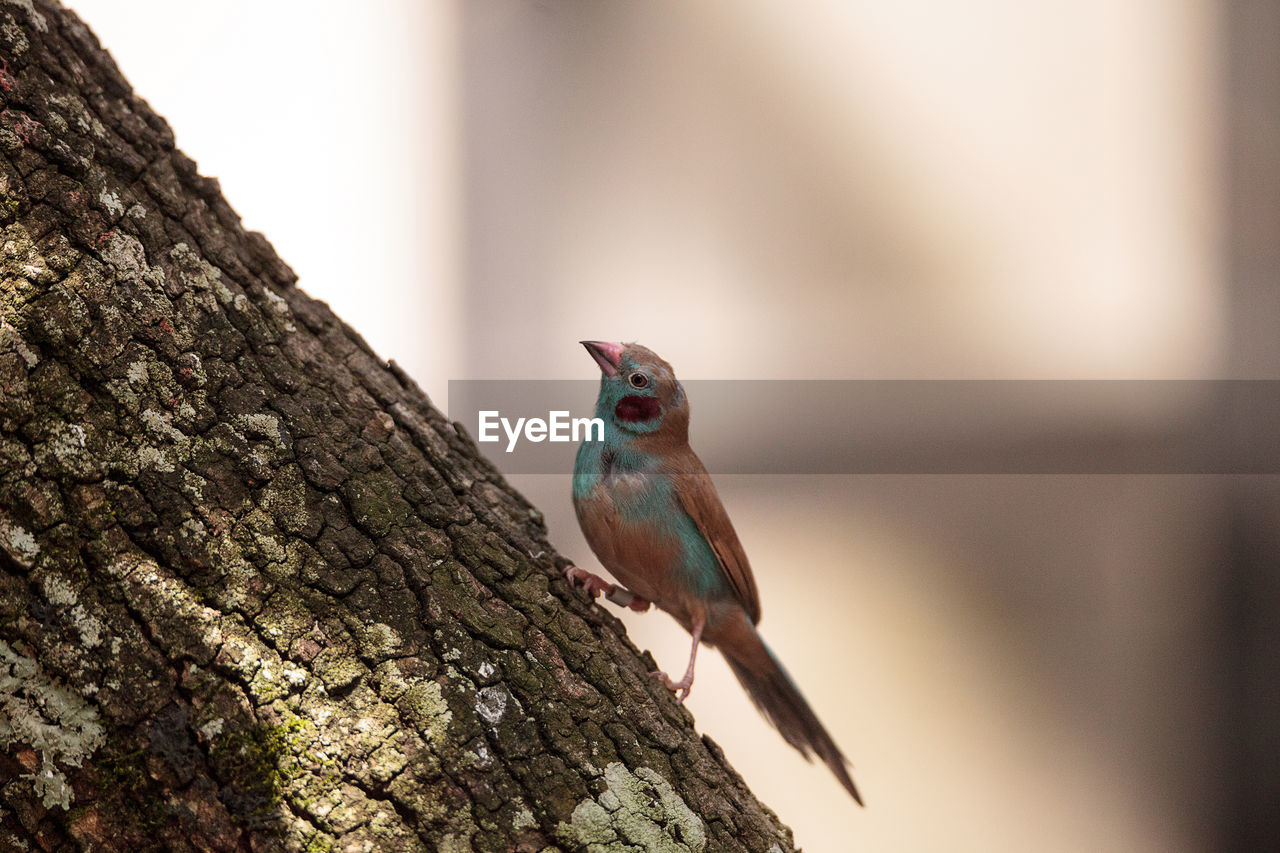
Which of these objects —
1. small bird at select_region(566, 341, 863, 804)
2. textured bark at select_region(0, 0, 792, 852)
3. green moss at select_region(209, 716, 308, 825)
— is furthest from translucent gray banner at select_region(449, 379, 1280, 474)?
green moss at select_region(209, 716, 308, 825)

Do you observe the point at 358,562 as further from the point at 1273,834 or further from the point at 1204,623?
the point at 1273,834

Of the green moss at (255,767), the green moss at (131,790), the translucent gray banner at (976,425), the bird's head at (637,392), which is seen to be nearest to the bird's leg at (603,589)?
the bird's head at (637,392)

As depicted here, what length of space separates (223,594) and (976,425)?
4.12m

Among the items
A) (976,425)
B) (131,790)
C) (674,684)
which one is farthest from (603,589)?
(976,425)

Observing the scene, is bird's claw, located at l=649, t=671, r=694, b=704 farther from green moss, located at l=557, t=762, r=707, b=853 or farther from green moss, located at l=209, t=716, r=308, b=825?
green moss, located at l=209, t=716, r=308, b=825

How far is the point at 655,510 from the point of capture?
2551 millimetres

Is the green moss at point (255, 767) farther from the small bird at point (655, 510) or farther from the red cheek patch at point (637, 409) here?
the red cheek patch at point (637, 409)

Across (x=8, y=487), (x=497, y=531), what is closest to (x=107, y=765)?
(x=8, y=487)

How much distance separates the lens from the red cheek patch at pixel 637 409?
103 inches

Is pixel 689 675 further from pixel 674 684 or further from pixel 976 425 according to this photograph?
pixel 976 425

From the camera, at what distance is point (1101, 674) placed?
16.1ft

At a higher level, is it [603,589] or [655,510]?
[655,510]

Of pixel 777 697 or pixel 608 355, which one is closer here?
pixel 608 355

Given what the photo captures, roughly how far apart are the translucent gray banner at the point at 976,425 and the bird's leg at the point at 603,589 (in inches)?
82.4
